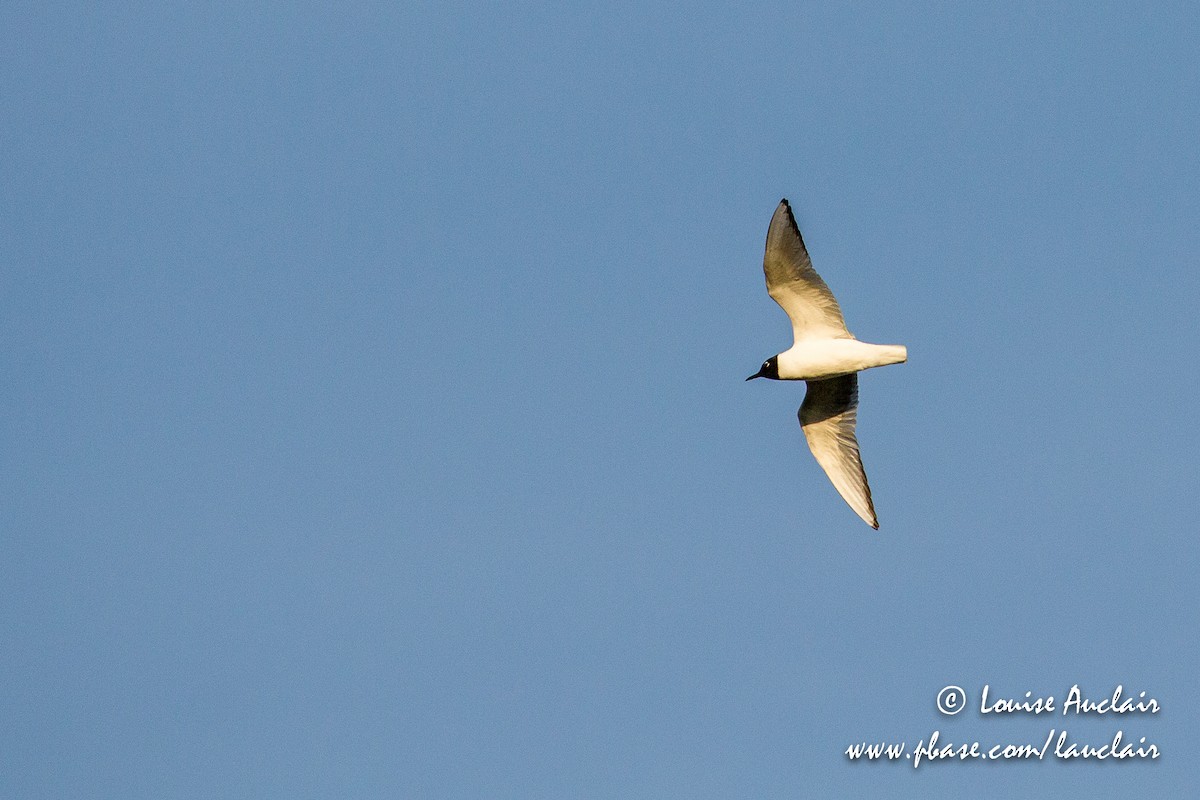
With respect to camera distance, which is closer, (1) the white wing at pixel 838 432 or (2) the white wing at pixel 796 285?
(2) the white wing at pixel 796 285

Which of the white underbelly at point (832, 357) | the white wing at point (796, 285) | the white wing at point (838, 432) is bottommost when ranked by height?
the white wing at point (838, 432)

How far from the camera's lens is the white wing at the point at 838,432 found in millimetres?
24547

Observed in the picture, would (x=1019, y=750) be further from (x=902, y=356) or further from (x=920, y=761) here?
(x=902, y=356)

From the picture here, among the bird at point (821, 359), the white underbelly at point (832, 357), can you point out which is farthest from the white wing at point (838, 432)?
the white underbelly at point (832, 357)

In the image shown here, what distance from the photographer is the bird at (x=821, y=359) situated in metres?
22.7

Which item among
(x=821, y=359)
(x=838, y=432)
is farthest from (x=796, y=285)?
(x=838, y=432)

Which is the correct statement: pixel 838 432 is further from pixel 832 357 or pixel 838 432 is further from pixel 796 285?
pixel 796 285

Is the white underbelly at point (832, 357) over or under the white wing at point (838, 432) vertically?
over

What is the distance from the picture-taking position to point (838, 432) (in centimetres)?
2470

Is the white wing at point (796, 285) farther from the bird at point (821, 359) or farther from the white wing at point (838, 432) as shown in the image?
the white wing at point (838, 432)

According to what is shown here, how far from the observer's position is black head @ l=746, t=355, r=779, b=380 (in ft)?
78.3

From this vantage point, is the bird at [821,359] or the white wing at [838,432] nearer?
the bird at [821,359]

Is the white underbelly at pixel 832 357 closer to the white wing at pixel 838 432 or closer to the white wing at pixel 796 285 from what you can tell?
the white wing at pixel 796 285

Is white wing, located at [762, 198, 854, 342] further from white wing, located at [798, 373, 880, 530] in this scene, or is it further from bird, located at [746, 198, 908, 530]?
white wing, located at [798, 373, 880, 530]
